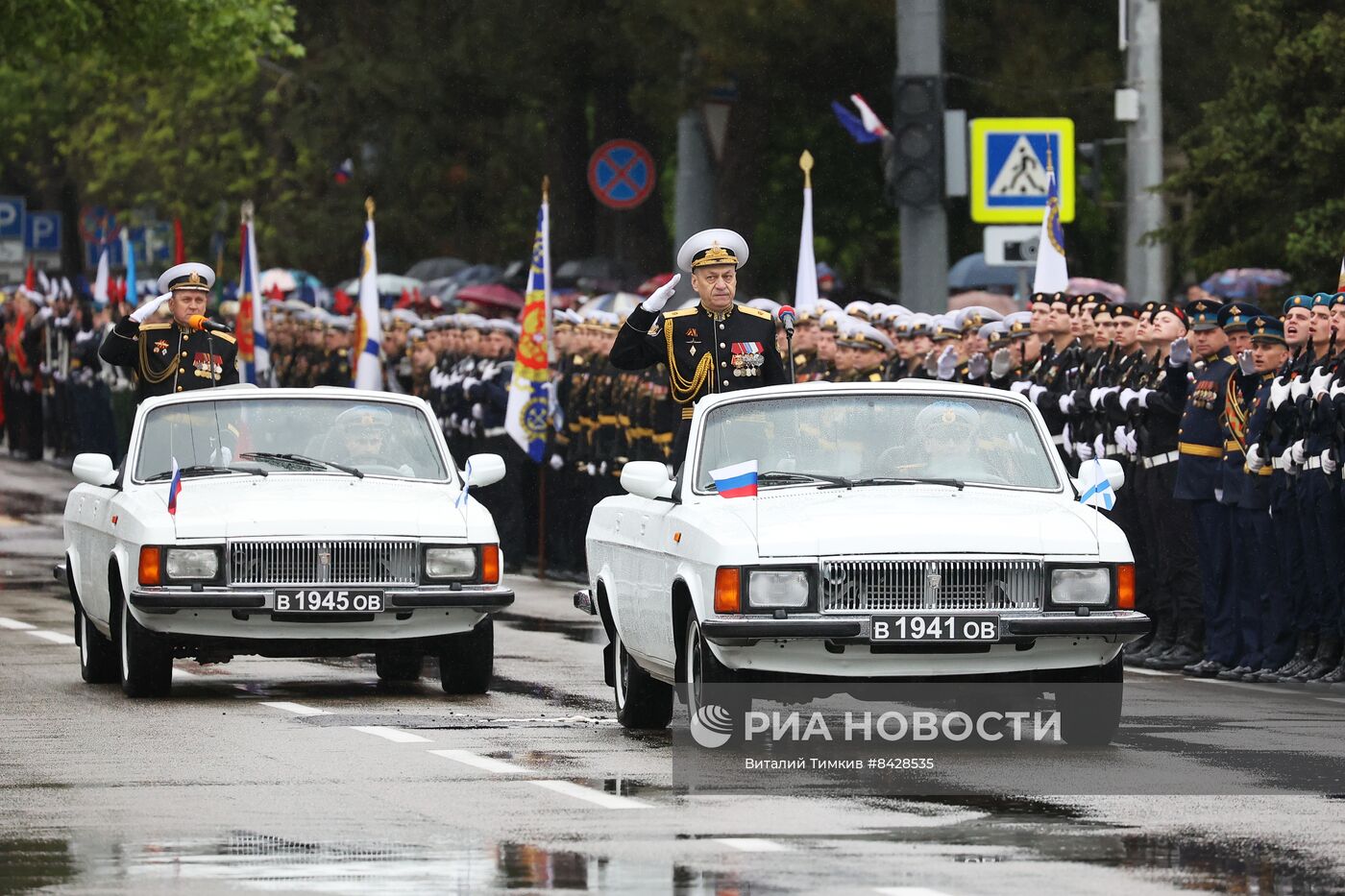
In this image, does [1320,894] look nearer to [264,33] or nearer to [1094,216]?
[264,33]

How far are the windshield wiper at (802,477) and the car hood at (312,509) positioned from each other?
8.92 feet

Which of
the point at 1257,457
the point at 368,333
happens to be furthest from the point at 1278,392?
the point at 368,333

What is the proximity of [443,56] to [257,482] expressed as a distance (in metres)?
29.7

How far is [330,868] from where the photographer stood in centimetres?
1012

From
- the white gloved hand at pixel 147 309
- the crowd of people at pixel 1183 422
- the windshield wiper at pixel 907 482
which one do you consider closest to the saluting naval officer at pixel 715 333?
the crowd of people at pixel 1183 422

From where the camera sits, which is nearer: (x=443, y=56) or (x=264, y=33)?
(x=264, y=33)

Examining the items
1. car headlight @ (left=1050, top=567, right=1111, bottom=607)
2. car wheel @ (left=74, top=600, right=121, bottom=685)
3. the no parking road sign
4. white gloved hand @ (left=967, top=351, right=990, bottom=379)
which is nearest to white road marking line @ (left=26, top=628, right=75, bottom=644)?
car wheel @ (left=74, top=600, right=121, bottom=685)

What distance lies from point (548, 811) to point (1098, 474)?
3.38 m

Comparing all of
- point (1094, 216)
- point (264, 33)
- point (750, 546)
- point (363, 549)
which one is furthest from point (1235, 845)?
point (1094, 216)

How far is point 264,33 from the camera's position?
3778 cm

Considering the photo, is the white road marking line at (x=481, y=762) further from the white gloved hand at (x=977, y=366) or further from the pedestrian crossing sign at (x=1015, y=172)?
the pedestrian crossing sign at (x=1015, y=172)

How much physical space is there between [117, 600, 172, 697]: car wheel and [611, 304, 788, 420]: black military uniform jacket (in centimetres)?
259

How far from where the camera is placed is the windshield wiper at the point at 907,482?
1395cm

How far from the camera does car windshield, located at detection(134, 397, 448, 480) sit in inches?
683
